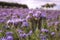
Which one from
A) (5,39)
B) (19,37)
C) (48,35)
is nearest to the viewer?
(5,39)

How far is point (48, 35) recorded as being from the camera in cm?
188

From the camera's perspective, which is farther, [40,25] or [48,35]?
[40,25]

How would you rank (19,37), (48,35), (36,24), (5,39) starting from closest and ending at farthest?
(5,39) < (19,37) < (48,35) < (36,24)

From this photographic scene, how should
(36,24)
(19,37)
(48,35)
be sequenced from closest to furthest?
(19,37) < (48,35) < (36,24)

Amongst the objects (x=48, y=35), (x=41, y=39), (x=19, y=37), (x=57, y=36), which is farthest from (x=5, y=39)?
(x=57, y=36)

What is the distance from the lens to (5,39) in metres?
1.61

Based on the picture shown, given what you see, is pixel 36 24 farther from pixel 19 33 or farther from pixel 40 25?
pixel 19 33

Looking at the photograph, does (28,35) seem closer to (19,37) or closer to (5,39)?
(19,37)

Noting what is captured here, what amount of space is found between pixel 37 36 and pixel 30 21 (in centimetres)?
15

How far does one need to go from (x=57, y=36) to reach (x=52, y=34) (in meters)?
0.07

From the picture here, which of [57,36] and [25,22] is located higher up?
[25,22]

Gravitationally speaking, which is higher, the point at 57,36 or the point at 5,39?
the point at 5,39

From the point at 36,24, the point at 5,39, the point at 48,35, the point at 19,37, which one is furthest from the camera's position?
the point at 36,24

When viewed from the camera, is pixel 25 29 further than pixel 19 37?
Yes
